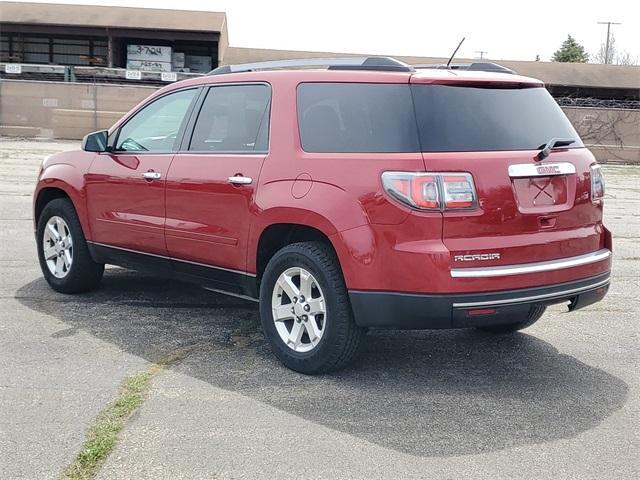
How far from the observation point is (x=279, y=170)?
4.59 meters

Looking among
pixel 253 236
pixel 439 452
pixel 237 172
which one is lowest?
pixel 439 452

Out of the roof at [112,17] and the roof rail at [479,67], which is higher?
the roof at [112,17]

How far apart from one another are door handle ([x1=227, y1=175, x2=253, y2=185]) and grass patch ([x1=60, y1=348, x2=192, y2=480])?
1178mm

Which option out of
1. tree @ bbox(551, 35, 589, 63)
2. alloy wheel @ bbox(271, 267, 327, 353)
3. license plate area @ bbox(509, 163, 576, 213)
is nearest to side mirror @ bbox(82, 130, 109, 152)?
alloy wheel @ bbox(271, 267, 327, 353)

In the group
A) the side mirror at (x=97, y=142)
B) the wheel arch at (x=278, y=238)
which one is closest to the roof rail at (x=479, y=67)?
the wheel arch at (x=278, y=238)

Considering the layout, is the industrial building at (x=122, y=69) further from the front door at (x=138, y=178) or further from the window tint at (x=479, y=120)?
the window tint at (x=479, y=120)

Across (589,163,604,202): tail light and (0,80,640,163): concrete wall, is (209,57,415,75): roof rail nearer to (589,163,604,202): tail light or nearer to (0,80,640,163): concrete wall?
(589,163,604,202): tail light

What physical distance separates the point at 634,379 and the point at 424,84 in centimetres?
222

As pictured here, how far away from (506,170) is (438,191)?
43 centimetres

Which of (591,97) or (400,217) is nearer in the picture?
(400,217)

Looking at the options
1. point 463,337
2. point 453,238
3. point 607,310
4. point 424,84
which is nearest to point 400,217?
point 453,238

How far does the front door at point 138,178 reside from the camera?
217 inches

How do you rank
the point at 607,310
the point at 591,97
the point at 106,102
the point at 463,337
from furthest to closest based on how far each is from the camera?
the point at 591,97 → the point at 106,102 → the point at 607,310 → the point at 463,337

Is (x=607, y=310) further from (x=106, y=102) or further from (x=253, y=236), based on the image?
(x=106, y=102)
